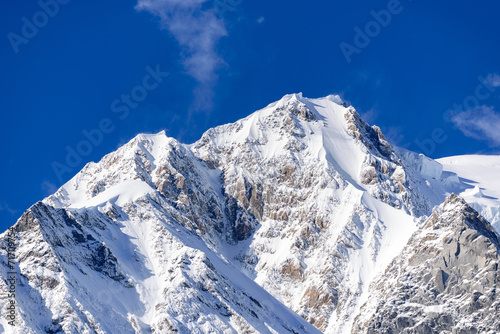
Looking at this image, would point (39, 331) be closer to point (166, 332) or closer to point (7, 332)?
point (7, 332)

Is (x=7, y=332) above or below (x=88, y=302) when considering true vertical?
below

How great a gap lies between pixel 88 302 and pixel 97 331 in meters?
10.3

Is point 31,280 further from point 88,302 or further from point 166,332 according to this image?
point 166,332

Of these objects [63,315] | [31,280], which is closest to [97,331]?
[63,315]

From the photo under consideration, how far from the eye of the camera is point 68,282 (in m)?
198

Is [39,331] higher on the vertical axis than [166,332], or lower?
lower

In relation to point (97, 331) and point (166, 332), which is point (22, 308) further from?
point (166, 332)

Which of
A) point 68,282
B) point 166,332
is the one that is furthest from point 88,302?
point 166,332

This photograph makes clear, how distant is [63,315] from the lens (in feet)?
618

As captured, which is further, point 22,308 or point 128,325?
point 128,325

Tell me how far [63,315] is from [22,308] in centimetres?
879

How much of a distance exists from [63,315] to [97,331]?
26.6ft

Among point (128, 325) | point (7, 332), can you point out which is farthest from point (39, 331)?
point (128, 325)

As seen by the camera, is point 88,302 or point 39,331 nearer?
point 39,331
